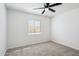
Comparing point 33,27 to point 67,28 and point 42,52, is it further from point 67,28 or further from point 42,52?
point 67,28

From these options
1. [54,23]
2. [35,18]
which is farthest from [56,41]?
[35,18]

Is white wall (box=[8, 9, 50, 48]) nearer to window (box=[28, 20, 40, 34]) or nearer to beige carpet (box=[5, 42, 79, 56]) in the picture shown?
window (box=[28, 20, 40, 34])

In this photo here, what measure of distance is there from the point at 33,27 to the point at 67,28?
8.37ft

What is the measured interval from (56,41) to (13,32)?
3479mm

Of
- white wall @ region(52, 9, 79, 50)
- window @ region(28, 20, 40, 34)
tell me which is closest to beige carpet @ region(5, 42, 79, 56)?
white wall @ region(52, 9, 79, 50)

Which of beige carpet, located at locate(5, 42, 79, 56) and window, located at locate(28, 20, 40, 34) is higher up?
window, located at locate(28, 20, 40, 34)

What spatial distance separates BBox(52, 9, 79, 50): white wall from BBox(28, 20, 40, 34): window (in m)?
1.58

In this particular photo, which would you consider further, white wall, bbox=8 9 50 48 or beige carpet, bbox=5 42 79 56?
white wall, bbox=8 9 50 48

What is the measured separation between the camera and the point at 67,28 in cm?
393

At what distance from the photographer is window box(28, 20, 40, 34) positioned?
4459 mm

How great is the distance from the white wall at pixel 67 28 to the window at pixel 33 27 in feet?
5.20

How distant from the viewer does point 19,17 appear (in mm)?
3842

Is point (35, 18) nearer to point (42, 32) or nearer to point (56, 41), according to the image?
point (42, 32)

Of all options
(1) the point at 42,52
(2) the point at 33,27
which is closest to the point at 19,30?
(2) the point at 33,27
